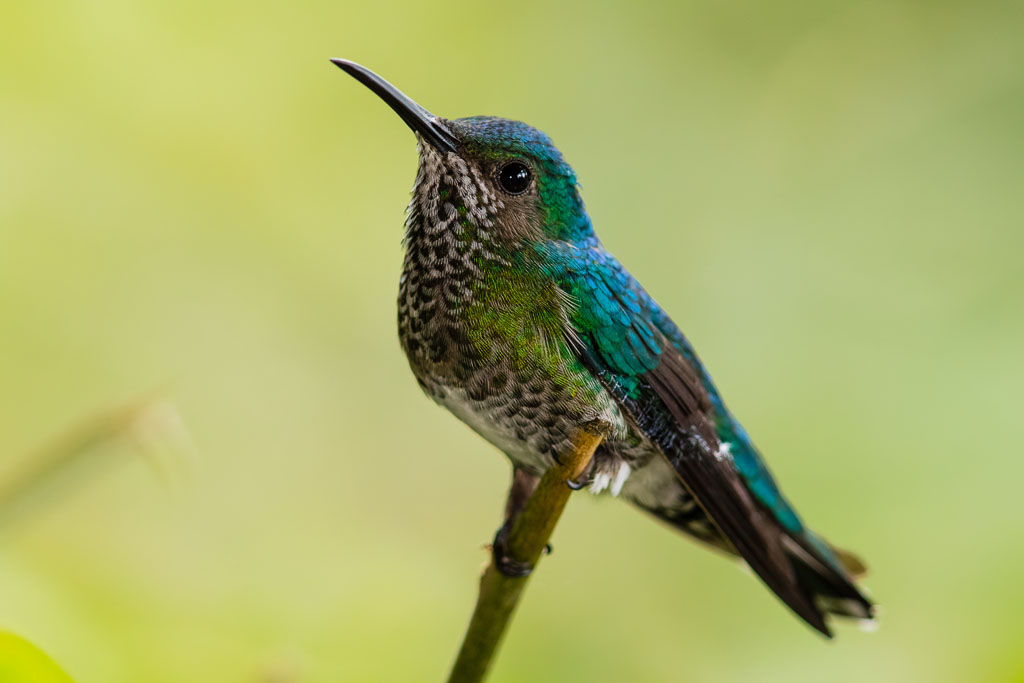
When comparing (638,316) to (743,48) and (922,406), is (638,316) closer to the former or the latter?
(922,406)

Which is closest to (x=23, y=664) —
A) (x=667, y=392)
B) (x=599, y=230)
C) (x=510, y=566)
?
(x=510, y=566)

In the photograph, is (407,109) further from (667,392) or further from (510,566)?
(510,566)

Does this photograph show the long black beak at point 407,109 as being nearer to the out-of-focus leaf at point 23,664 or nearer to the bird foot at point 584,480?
the bird foot at point 584,480

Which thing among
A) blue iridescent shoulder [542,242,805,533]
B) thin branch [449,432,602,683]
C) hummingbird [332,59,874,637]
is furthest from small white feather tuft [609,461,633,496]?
thin branch [449,432,602,683]

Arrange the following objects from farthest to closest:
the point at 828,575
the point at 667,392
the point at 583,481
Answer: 1. the point at 828,575
2. the point at 667,392
3. the point at 583,481

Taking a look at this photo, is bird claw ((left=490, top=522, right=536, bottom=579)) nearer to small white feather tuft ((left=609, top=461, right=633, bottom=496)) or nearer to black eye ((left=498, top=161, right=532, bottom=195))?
small white feather tuft ((left=609, top=461, right=633, bottom=496))

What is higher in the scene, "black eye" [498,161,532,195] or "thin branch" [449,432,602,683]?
"black eye" [498,161,532,195]

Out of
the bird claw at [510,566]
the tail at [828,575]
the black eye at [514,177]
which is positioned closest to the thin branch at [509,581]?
the bird claw at [510,566]
